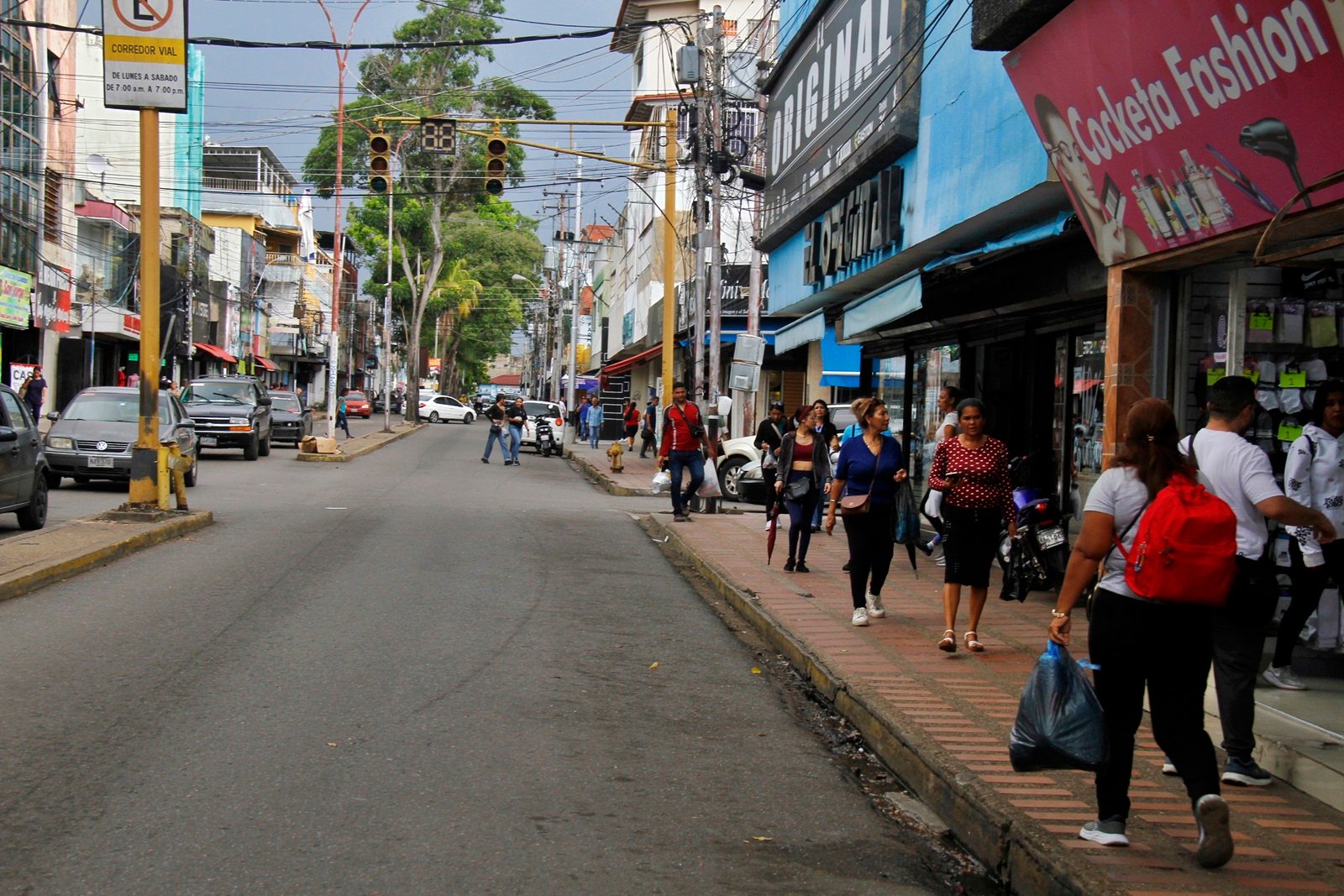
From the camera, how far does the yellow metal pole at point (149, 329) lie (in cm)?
1475

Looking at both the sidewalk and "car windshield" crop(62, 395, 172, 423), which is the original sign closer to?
the sidewalk

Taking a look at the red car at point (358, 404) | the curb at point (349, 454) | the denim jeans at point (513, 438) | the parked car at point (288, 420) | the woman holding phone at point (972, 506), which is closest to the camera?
the woman holding phone at point (972, 506)

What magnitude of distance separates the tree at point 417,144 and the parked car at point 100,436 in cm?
2989

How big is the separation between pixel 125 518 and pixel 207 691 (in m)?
8.36

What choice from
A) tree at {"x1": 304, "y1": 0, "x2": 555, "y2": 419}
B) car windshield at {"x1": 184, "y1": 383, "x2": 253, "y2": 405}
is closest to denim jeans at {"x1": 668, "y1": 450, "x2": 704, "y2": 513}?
car windshield at {"x1": 184, "y1": 383, "x2": 253, "y2": 405}

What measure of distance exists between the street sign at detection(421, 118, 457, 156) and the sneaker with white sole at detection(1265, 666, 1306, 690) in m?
15.0

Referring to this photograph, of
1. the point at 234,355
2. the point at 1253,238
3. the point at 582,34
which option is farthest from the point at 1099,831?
the point at 234,355

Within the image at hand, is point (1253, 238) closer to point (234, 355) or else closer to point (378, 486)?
point (378, 486)

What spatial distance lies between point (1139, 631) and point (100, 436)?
18.3 metres

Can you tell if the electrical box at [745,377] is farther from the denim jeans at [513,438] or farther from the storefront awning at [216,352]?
the storefront awning at [216,352]

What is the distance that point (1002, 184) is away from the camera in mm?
11188

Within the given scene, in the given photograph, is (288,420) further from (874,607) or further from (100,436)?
(874,607)

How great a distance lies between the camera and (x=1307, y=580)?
7.14m

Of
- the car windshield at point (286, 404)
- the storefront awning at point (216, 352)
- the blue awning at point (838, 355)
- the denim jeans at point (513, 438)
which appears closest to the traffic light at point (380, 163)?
the blue awning at point (838, 355)
